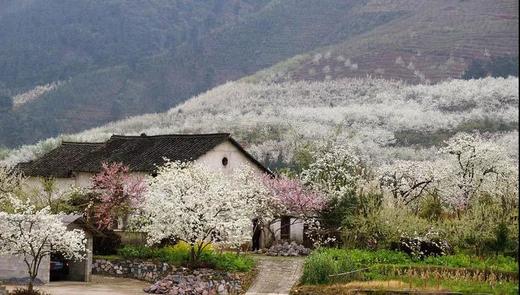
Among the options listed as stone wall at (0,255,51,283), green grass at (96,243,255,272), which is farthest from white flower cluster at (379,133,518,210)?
stone wall at (0,255,51,283)

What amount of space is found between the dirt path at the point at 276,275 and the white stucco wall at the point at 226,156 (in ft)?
33.0

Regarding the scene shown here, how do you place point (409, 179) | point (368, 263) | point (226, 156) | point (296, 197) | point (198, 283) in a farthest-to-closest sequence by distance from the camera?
1. point (409, 179)
2. point (226, 156)
3. point (296, 197)
4. point (368, 263)
5. point (198, 283)

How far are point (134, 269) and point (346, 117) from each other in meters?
85.0

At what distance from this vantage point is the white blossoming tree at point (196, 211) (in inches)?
1781

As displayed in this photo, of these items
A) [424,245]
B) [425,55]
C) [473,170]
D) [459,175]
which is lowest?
[424,245]

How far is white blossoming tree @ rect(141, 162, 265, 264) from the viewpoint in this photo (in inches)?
1781

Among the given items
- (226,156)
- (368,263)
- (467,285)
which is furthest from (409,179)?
(467,285)

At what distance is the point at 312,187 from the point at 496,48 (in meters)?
121

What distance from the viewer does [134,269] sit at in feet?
159

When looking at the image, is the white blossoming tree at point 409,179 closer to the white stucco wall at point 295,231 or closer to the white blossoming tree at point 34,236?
the white stucco wall at point 295,231

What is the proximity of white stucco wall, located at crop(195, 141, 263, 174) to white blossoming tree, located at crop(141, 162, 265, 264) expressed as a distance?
30.7 ft

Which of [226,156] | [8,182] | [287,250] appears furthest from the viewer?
[226,156]

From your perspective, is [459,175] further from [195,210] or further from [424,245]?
[195,210]

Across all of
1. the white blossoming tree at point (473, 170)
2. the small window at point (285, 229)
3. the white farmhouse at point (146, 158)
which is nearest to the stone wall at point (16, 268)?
the white farmhouse at point (146, 158)
